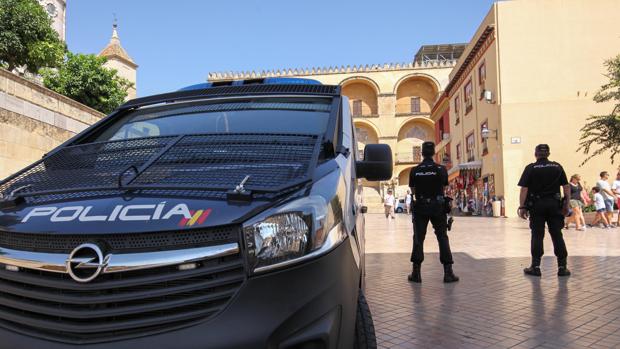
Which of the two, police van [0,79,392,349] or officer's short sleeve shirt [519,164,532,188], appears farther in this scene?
officer's short sleeve shirt [519,164,532,188]

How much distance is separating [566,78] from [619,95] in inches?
275

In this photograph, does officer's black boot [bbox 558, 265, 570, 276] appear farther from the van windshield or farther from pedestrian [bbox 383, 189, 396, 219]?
pedestrian [bbox 383, 189, 396, 219]

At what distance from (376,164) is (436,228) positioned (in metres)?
3.26

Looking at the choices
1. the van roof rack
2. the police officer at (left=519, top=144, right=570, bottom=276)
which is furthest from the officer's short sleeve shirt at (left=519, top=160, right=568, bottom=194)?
the van roof rack

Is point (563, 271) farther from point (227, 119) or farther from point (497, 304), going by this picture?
point (227, 119)

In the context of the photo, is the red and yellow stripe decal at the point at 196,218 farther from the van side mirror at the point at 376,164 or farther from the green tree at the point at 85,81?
the green tree at the point at 85,81

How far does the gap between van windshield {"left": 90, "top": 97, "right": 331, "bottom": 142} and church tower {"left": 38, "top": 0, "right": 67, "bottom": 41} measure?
58.0 meters

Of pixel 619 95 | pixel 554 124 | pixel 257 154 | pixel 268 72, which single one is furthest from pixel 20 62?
pixel 268 72

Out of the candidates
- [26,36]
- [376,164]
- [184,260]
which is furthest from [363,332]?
[26,36]

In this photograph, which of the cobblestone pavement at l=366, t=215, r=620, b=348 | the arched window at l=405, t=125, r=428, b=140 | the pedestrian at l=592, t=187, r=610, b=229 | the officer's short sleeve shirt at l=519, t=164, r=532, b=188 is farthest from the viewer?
the arched window at l=405, t=125, r=428, b=140

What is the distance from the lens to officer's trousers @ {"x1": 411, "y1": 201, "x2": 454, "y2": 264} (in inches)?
235

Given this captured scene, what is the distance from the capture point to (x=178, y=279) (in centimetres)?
167

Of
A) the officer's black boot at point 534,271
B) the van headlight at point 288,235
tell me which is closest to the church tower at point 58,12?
the officer's black boot at point 534,271

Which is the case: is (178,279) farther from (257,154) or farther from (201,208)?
(257,154)
